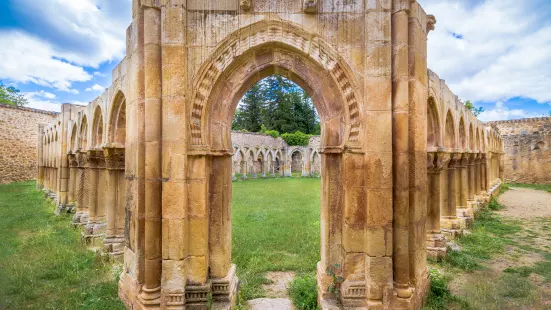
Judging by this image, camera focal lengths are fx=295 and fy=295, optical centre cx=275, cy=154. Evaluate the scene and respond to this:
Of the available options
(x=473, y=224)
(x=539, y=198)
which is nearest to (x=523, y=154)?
(x=539, y=198)

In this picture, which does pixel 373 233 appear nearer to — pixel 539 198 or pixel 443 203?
pixel 443 203

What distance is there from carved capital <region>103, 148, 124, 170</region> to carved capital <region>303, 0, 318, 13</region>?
4.35 m

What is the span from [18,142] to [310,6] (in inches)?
1180

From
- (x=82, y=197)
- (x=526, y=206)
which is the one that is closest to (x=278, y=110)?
(x=526, y=206)

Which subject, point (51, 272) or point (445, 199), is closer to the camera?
point (51, 272)

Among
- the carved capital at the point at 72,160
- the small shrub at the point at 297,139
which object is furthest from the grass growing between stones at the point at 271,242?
the small shrub at the point at 297,139

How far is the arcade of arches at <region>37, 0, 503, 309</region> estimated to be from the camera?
362 cm

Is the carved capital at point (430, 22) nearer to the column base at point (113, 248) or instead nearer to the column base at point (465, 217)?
the column base at point (465, 217)

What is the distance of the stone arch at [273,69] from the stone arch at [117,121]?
116 inches

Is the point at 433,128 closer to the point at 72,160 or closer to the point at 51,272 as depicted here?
the point at 51,272

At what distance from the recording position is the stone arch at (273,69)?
3729 millimetres

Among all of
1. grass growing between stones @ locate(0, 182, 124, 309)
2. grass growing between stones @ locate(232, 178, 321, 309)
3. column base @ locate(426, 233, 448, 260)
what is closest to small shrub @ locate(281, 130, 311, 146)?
grass growing between stones @ locate(232, 178, 321, 309)

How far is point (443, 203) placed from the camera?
7957 mm

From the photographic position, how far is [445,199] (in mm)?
7938
